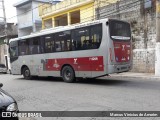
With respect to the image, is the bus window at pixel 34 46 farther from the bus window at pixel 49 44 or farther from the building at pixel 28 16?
the building at pixel 28 16

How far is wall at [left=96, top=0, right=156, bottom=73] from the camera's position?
1675cm

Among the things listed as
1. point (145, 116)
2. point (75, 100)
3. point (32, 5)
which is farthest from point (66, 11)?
point (145, 116)

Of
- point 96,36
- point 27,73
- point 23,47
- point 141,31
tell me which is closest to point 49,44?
point 23,47

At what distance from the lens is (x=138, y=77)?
48.8 ft

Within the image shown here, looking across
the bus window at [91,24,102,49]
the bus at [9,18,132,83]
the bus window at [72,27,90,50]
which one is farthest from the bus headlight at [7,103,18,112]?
the bus window at [72,27,90,50]

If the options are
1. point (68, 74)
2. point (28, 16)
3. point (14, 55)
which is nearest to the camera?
point (68, 74)

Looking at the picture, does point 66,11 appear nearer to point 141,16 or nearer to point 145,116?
point 141,16

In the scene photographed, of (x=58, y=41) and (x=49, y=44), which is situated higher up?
(x=58, y=41)

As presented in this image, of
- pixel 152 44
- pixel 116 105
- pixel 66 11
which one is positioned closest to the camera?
pixel 116 105

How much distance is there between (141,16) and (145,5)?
0.84 metres

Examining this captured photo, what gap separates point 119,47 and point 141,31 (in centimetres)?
621

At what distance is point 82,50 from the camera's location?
12.9 m

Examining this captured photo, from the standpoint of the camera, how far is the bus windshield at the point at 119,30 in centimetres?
1182

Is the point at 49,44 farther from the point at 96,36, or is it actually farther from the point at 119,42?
the point at 119,42
